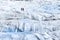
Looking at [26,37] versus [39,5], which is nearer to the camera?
[26,37]

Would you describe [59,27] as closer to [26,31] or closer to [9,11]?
[26,31]

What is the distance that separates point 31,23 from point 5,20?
12.8 inches

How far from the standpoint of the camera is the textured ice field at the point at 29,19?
4.05 feet

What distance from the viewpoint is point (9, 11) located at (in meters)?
1.30

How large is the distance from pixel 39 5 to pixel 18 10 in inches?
11.2

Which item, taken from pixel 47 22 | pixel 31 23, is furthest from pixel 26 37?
pixel 47 22

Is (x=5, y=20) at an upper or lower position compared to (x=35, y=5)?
lower

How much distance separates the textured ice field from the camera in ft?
4.05

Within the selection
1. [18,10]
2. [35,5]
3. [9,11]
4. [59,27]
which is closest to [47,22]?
[59,27]

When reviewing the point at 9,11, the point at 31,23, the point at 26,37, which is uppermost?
the point at 9,11

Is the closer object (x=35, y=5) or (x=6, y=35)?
(x=6, y=35)

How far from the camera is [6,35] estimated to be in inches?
48.1

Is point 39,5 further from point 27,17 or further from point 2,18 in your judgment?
point 2,18

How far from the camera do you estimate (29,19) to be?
4.23 feet
